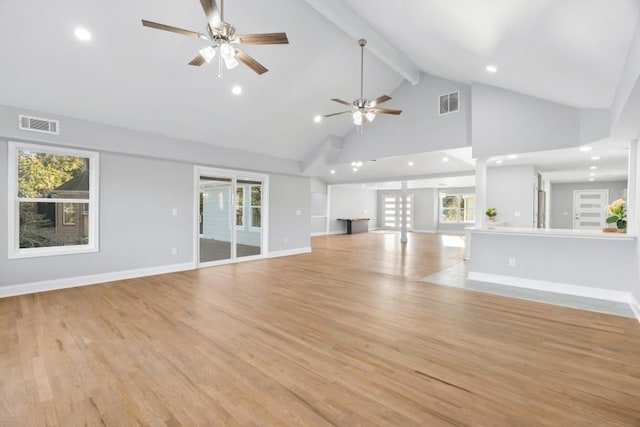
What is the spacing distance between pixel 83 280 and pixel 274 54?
5.01 m

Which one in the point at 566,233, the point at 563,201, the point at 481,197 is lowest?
the point at 566,233

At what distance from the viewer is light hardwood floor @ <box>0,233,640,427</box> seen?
6.17 feet

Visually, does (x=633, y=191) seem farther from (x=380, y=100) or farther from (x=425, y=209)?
(x=425, y=209)

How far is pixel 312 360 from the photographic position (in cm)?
253

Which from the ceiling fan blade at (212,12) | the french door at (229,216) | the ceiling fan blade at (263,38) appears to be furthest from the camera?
the french door at (229,216)

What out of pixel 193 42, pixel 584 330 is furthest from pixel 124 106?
pixel 584 330

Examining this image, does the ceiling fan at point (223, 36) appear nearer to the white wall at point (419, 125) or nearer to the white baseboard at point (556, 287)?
the white wall at point (419, 125)

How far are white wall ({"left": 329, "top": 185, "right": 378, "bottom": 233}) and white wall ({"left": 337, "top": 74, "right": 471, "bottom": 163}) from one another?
A: 6552 mm

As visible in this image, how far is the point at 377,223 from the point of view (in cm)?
1734

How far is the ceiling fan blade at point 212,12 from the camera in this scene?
2340 mm

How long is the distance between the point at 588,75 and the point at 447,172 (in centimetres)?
597

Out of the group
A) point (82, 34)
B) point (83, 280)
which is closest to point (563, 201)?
point (82, 34)

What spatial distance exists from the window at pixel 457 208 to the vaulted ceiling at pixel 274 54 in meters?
10.2

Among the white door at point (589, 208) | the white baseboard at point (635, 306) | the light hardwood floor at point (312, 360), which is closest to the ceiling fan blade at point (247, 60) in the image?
the light hardwood floor at point (312, 360)
